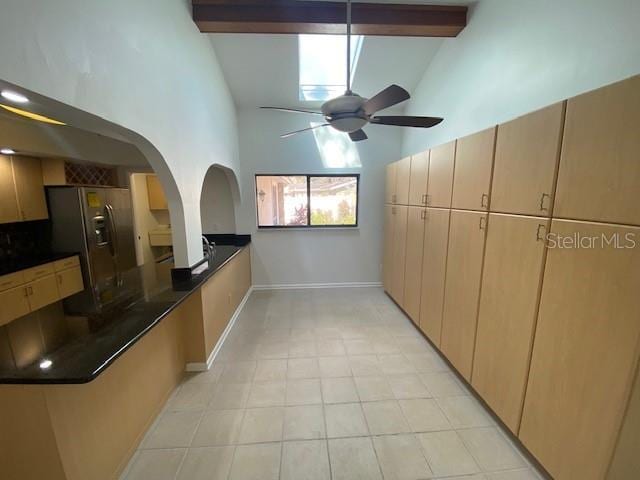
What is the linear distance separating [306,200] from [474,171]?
2.86 metres

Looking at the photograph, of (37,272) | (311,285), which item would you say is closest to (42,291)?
(37,272)

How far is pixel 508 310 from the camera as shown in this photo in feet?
5.78

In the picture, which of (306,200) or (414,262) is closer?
(414,262)

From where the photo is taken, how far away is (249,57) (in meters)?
3.29

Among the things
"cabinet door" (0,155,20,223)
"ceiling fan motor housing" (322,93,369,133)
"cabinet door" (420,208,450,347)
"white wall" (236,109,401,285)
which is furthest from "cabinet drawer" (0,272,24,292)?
"cabinet door" (420,208,450,347)

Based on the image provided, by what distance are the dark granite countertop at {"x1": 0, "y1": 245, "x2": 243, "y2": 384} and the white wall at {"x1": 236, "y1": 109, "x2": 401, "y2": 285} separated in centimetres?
215

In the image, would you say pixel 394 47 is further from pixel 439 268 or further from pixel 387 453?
pixel 387 453

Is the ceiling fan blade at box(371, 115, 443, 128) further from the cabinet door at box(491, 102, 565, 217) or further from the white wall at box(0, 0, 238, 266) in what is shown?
the white wall at box(0, 0, 238, 266)

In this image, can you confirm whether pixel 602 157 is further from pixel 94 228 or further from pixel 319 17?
pixel 94 228

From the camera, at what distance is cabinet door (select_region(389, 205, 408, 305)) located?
354 cm

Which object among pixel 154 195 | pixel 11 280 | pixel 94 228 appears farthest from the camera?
pixel 154 195

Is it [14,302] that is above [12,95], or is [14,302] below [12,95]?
below

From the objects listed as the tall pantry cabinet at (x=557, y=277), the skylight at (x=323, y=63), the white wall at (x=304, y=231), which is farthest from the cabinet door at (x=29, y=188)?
the tall pantry cabinet at (x=557, y=277)

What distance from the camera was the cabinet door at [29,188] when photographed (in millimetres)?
2932
